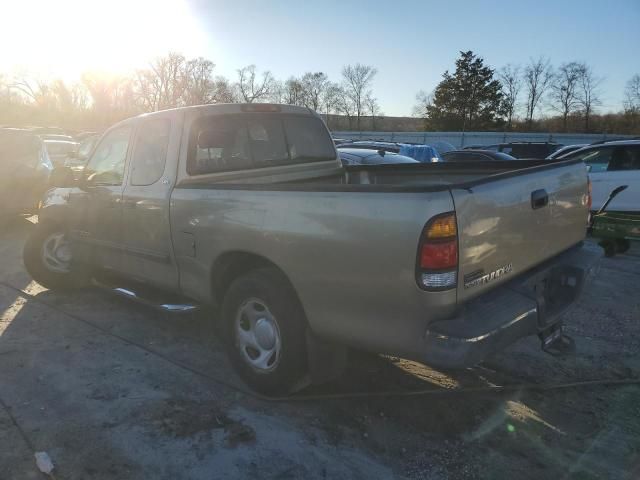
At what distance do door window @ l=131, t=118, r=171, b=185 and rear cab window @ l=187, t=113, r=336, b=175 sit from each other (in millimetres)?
320

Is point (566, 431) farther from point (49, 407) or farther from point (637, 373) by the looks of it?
point (49, 407)

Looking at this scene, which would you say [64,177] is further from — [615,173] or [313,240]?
[615,173]

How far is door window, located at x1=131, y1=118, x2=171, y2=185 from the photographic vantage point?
4.19 metres

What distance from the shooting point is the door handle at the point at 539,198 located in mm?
3021

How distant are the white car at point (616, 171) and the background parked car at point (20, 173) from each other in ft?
32.9

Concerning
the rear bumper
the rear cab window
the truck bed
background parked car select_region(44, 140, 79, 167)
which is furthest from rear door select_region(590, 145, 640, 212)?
background parked car select_region(44, 140, 79, 167)

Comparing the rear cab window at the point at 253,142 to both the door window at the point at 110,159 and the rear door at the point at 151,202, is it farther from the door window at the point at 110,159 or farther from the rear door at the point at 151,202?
the door window at the point at 110,159

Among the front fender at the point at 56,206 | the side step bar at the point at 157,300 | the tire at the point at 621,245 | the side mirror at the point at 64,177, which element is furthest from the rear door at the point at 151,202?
the tire at the point at 621,245

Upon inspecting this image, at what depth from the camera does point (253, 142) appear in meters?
4.34

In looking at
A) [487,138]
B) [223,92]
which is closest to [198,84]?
[223,92]

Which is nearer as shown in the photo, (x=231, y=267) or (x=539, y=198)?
(x=539, y=198)

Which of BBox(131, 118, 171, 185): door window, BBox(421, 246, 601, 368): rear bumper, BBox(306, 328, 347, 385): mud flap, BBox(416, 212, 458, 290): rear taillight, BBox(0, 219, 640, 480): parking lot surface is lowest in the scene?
BBox(0, 219, 640, 480): parking lot surface

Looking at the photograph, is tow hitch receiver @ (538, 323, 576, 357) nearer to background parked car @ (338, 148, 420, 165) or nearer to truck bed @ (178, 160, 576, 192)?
truck bed @ (178, 160, 576, 192)

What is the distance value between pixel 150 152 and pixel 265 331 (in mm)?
1948
